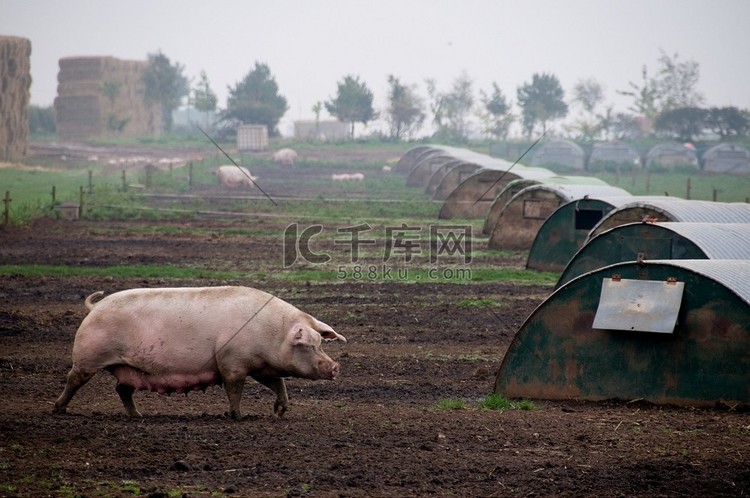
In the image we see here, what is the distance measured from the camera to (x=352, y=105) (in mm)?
83750

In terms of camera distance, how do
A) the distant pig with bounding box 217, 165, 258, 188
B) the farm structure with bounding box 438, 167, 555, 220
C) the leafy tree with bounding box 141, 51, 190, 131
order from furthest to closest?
the leafy tree with bounding box 141, 51, 190, 131
the distant pig with bounding box 217, 165, 258, 188
the farm structure with bounding box 438, 167, 555, 220

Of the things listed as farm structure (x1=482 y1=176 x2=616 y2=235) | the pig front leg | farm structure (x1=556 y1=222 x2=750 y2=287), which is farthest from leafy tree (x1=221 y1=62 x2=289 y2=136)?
the pig front leg

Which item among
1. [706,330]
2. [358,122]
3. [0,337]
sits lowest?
[0,337]

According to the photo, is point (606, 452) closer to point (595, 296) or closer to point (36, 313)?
point (595, 296)

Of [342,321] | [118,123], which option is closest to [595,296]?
[342,321]

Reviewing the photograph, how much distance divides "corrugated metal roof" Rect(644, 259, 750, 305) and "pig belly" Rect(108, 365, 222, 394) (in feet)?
14.7

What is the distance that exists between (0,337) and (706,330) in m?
8.93

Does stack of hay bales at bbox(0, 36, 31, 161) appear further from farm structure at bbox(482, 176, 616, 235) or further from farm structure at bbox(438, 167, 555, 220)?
farm structure at bbox(482, 176, 616, 235)

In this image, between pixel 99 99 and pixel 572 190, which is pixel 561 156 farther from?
pixel 572 190

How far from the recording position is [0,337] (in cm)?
1418

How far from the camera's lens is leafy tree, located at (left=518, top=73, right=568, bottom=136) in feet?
291

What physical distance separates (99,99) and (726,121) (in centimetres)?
4625

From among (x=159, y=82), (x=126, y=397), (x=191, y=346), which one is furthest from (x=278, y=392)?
(x=159, y=82)

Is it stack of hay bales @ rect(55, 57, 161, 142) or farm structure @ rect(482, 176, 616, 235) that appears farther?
stack of hay bales @ rect(55, 57, 161, 142)
